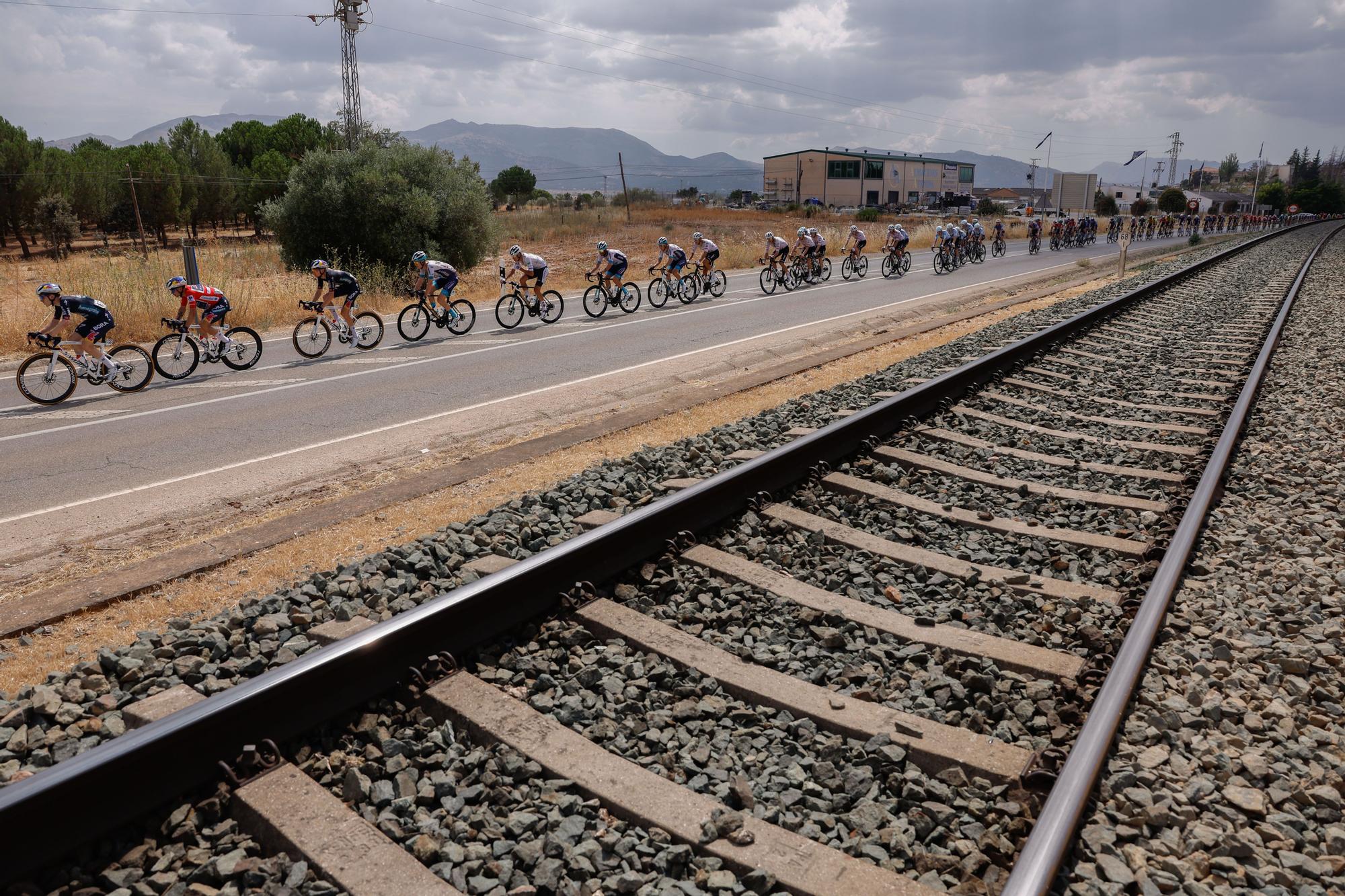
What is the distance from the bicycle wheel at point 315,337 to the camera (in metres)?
14.3

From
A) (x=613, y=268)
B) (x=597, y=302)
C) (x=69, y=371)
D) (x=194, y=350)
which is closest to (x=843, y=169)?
(x=613, y=268)

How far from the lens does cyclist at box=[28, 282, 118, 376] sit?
11.6 m

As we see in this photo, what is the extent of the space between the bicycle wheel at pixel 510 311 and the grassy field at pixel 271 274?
2779 mm

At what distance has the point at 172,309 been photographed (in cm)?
1750

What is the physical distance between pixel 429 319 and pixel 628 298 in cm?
524

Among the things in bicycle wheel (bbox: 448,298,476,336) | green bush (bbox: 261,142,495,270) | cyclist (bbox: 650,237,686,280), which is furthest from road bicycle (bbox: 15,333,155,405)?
green bush (bbox: 261,142,495,270)

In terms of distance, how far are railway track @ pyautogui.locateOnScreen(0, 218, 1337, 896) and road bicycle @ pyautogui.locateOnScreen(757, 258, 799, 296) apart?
1888cm

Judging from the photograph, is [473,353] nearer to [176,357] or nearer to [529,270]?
[529,270]

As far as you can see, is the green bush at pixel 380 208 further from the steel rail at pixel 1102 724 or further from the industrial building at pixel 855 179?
the industrial building at pixel 855 179

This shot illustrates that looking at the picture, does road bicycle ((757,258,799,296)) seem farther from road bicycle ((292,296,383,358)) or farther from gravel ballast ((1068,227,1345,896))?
gravel ballast ((1068,227,1345,896))

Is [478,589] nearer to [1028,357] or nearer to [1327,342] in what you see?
[1028,357]

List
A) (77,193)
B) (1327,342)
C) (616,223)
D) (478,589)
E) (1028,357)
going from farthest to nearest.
Answer: (616,223) → (77,193) → (1327,342) → (1028,357) → (478,589)

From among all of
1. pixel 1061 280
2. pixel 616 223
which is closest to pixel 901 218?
pixel 616 223

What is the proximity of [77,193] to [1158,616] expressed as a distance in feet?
251
